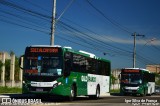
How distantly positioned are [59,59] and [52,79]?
4.07 feet

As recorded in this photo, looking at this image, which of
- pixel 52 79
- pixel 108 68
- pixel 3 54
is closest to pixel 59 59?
pixel 52 79

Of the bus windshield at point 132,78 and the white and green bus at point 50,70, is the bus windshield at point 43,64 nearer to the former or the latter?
the white and green bus at point 50,70

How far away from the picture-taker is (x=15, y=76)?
56.8 meters

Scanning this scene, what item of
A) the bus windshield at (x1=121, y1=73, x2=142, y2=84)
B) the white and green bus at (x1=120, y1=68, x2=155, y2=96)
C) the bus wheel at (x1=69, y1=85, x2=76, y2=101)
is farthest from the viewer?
the bus windshield at (x1=121, y1=73, x2=142, y2=84)

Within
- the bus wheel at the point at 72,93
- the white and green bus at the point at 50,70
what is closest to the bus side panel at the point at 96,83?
the bus wheel at the point at 72,93

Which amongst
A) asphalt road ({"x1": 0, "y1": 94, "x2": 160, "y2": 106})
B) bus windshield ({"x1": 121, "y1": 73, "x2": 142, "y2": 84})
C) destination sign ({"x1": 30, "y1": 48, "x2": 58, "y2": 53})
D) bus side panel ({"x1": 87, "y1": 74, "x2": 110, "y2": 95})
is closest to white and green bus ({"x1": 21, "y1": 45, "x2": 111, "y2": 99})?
destination sign ({"x1": 30, "y1": 48, "x2": 58, "y2": 53})

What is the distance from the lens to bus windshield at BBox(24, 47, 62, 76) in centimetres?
2609

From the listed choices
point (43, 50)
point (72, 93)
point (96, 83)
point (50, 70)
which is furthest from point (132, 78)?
point (50, 70)

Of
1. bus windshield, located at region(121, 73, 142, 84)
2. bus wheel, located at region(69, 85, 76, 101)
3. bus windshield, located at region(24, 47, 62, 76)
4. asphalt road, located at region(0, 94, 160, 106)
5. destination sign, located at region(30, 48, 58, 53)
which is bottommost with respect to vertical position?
asphalt road, located at region(0, 94, 160, 106)

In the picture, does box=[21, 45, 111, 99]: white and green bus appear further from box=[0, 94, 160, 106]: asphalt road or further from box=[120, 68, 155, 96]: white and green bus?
box=[120, 68, 155, 96]: white and green bus

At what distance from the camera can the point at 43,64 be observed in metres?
26.3

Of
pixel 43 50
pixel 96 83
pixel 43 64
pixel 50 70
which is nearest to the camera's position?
pixel 50 70

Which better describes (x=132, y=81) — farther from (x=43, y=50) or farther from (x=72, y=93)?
(x=43, y=50)

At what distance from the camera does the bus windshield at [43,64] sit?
26.1 metres
